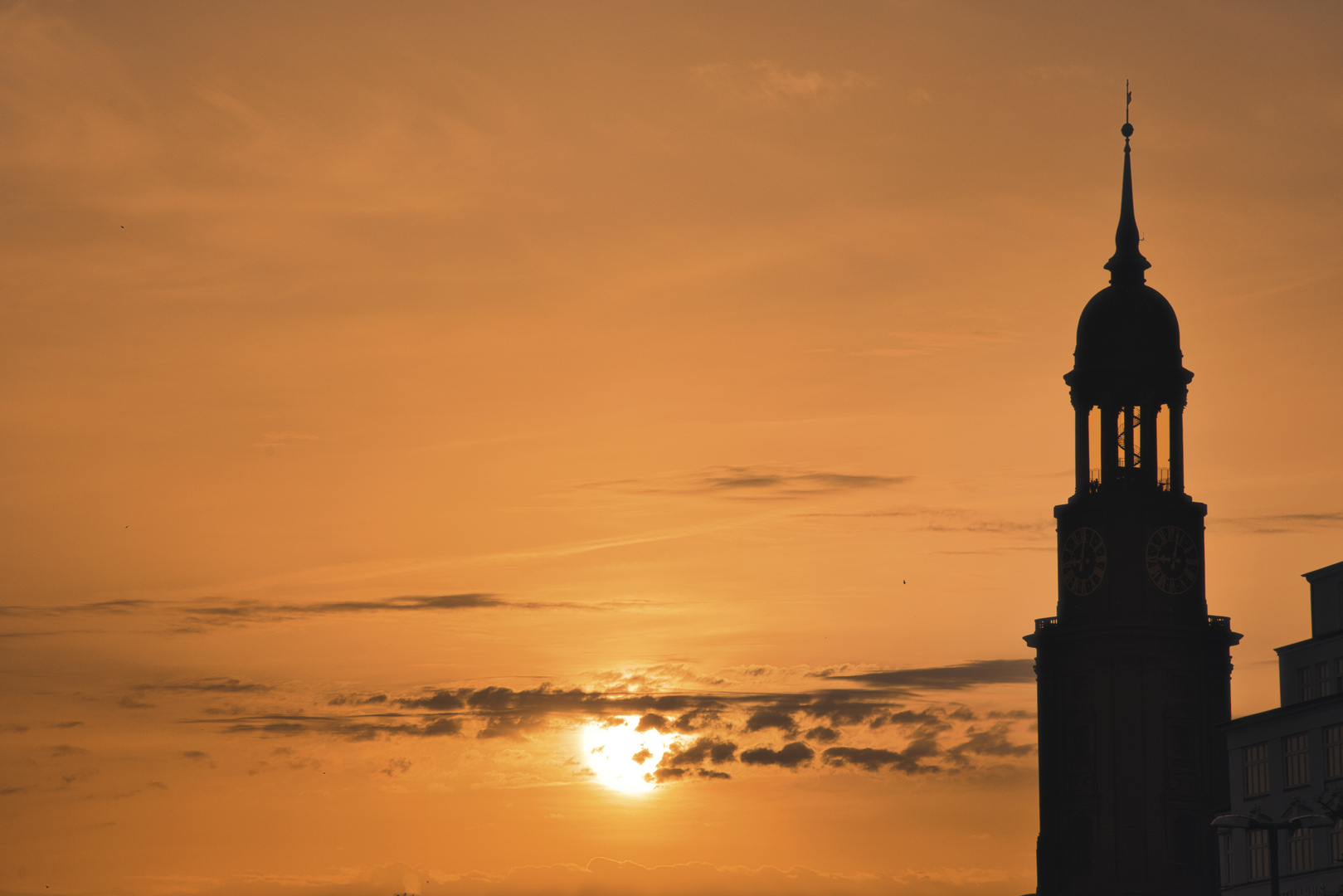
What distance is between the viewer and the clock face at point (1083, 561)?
14588cm

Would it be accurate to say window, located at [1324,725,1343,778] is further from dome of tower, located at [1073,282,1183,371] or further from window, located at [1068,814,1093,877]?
dome of tower, located at [1073,282,1183,371]

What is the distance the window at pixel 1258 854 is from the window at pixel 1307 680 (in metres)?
9.49

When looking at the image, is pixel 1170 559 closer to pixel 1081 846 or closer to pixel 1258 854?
pixel 1081 846

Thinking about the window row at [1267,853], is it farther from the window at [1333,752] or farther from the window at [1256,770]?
the window at [1333,752]

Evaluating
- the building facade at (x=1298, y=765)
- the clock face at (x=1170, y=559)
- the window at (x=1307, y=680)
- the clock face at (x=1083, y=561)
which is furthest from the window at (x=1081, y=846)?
the window at (x=1307, y=680)

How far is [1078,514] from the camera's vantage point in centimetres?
14688

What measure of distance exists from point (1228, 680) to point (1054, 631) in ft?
41.6

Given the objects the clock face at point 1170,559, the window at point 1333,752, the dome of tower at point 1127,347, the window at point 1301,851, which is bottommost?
the window at point 1301,851

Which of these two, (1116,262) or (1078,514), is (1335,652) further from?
(1116,262)

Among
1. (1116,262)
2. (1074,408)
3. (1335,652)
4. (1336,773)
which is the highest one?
(1116,262)

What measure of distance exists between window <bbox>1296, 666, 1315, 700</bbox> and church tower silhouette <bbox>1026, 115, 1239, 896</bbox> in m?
21.2

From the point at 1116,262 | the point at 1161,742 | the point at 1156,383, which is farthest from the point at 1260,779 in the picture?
the point at 1116,262

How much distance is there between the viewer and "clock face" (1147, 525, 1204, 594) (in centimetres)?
14512

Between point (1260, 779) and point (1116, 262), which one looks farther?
point (1116, 262)
